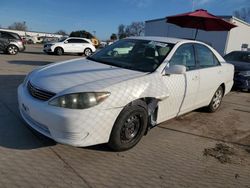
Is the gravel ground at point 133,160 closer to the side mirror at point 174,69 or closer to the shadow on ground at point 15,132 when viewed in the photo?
the shadow on ground at point 15,132

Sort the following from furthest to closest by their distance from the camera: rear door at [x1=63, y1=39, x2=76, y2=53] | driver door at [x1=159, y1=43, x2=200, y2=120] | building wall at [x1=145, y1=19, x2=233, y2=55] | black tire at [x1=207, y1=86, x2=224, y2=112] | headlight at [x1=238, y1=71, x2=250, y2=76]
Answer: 1. building wall at [x1=145, y1=19, x2=233, y2=55]
2. rear door at [x1=63, y1=39, x2=76, y2=53]
3. headlight at [x1=238, y1=71, x2=250, y2=76]
4. black tire at [x1=207, y1=86, x2=224, y2=112]
5. driver door at [x1=159, y1=43, x2=200, y2=120]

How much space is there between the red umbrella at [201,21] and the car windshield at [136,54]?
5.56 metres

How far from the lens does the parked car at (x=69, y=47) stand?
2166cm

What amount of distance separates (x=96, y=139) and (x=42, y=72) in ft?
4.61

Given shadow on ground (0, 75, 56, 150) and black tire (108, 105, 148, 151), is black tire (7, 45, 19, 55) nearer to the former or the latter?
shadow on ground (0, 75, 56, 150)

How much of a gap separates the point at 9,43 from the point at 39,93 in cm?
1583

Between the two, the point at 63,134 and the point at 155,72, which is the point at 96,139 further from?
the point at 155,72

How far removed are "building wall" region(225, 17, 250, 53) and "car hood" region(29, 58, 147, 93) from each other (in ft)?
82.7

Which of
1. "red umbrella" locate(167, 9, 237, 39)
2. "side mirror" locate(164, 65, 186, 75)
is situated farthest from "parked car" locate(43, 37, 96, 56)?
"side mirror" locate(164, 65, 186, 75)

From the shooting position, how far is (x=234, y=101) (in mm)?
7734

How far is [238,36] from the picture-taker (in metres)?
29.2

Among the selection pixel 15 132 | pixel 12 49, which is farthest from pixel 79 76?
pixel 12 49

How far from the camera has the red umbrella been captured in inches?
395

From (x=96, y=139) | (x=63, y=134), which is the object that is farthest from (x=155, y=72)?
(x=63, y=134)
